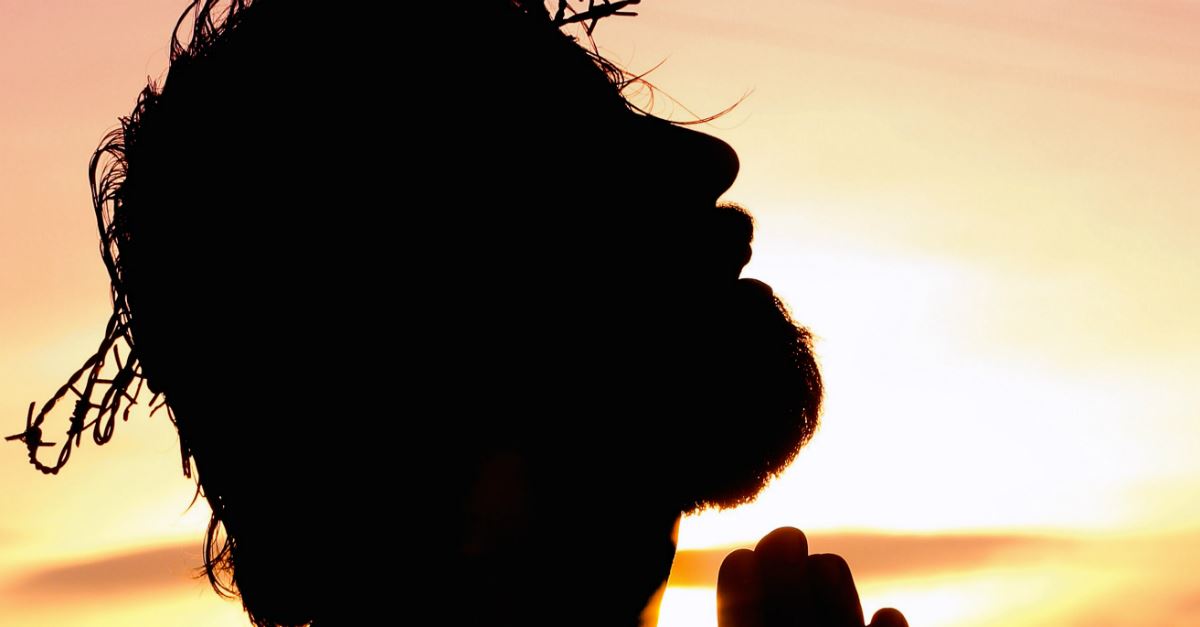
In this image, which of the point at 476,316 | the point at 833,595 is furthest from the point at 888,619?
the point at 476,316

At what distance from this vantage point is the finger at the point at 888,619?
0.91 m

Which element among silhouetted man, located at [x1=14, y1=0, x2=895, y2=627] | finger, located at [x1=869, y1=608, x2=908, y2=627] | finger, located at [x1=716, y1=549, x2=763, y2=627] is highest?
silhouetted man, located at [x1=14, y1=0, x2=895, y2=627]

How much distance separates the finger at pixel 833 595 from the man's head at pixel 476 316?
1.67 feet

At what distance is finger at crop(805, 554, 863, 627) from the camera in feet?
2.87

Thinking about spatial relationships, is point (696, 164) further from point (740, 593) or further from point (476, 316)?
point (740, 593)

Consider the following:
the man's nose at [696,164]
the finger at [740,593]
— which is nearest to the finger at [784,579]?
the finger at [740,593]

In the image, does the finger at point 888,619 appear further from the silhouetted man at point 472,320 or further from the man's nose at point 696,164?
the man's nose at point 696,164

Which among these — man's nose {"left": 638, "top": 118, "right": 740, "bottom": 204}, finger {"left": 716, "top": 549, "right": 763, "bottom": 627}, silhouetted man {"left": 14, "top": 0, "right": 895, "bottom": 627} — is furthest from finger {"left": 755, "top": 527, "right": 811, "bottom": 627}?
man's nose {"left": 638, "top": 118, "right": 740, "bottom": 204}

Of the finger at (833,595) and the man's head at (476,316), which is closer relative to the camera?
the finger at (833,595)

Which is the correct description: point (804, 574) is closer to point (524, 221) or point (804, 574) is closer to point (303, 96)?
point (524, 221)

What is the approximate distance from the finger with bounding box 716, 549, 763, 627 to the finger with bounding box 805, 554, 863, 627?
0.04 metres

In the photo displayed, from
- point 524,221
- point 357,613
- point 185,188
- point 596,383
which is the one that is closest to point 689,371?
point 596,383

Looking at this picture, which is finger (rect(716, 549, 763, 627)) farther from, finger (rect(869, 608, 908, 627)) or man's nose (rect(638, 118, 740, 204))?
man's nose (rect(638, 118, 740, 204))

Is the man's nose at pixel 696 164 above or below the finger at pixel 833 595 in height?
above
